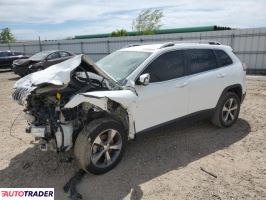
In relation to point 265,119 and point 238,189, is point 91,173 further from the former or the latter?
point 265,119

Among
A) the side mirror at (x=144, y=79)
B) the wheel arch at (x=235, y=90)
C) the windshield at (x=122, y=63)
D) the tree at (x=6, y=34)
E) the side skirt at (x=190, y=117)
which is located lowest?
the side skirt at (x=190, y=117)

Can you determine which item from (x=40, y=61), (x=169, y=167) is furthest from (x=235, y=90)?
(x=40, y=61)

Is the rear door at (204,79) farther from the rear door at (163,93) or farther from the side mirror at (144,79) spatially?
the side mirror at (144,79)

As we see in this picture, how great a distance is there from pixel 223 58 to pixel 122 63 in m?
2.18

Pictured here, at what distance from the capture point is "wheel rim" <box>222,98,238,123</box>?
214 inches

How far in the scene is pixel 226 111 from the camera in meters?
5.47

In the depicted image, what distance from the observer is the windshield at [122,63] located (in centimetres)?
418

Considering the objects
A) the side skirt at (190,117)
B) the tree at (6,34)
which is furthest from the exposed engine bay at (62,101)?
the tree at (6,34)

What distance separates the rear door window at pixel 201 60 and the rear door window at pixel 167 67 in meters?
0.21

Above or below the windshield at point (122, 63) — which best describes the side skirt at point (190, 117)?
below

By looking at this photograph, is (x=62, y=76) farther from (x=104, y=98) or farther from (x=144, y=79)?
(x=144, y=79)

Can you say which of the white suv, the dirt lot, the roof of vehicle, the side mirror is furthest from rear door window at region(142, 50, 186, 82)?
the dirt lot

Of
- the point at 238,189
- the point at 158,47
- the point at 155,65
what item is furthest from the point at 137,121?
the point at 238,189

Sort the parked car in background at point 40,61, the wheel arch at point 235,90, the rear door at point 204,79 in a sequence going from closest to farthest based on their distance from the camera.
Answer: the rear door at point 204,79
the wheel arch at point 235,90
the parked car in background at point 40,61
